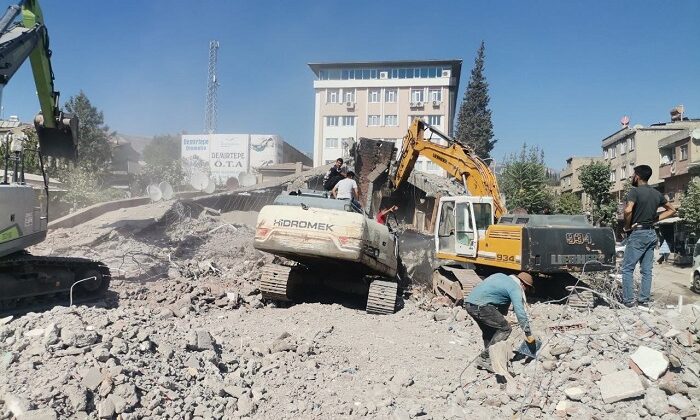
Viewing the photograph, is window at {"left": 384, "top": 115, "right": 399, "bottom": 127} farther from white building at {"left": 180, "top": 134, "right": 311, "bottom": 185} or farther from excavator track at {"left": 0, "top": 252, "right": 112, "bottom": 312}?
excavator track at {"left": 0, "top": 252, "right": 112, "bottom": 312}

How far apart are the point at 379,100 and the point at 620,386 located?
53.5 metres

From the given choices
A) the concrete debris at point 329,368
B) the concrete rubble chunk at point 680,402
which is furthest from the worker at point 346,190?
the concrete rubble chunk at point 680,402

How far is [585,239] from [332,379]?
5074mm

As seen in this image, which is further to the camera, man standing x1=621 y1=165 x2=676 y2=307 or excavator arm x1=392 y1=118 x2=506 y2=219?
excavator arm x1=392 y1=118 x2=506 y2=219

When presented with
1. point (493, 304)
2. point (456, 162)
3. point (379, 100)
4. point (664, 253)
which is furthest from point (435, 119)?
point (493, 304)

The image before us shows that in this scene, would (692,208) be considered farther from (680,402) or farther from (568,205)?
(680,402)

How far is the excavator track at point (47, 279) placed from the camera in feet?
25.5

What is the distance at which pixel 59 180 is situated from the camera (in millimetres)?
21812

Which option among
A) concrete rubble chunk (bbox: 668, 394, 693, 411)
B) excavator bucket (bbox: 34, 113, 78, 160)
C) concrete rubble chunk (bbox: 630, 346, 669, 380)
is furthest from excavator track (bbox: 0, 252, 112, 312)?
concrete rubble chunk (bbox: 668, 394, 693, 411)

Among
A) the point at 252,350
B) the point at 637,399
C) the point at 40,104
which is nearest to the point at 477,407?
the point at 637,399

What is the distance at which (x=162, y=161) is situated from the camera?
5434 cm

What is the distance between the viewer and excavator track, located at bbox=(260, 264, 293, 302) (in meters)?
8.34

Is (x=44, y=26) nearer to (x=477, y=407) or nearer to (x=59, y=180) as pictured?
(x=477, y=407)

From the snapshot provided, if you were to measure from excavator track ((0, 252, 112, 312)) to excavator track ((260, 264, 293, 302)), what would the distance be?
10.3ft
